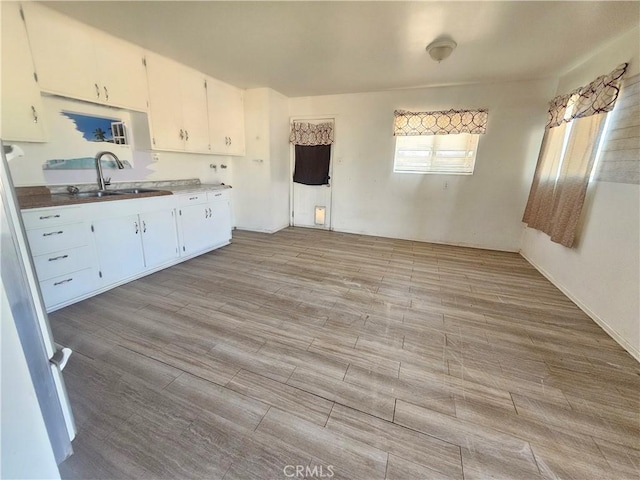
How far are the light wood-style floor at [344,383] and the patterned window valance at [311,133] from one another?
3004mm

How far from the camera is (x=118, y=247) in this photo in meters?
2.69

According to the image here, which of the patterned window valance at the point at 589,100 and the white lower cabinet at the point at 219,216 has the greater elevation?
the patterned window valance at the point at 589,100

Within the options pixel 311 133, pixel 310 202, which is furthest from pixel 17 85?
pixel 310 202

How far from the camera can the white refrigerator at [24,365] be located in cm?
56

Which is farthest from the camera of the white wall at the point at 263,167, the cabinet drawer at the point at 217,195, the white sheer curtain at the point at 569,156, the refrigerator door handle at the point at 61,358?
the white wall at the point at 263,167

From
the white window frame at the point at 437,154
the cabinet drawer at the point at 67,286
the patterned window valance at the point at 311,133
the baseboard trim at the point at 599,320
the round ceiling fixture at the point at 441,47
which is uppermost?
the round ceiling fixture at the point at 441,47

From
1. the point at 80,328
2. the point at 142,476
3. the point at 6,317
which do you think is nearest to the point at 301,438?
the point at 142,476

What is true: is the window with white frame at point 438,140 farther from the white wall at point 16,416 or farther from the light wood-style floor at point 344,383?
the white wall at point 16,416

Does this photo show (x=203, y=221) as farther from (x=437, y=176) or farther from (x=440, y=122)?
(x=440, y=122)

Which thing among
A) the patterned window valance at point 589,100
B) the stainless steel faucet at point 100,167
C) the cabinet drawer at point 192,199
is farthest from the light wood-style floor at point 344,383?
the patterned window valance at point 589,100

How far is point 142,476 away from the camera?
3.61ft

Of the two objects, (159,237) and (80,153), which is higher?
(80,153)

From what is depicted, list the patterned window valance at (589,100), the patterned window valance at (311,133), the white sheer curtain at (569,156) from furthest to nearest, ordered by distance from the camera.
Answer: the patterned window valance at (311,133)
the white sheer curtain at (569,156)
the patterned window valance at (589,100)

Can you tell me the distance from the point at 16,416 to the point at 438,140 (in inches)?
191
